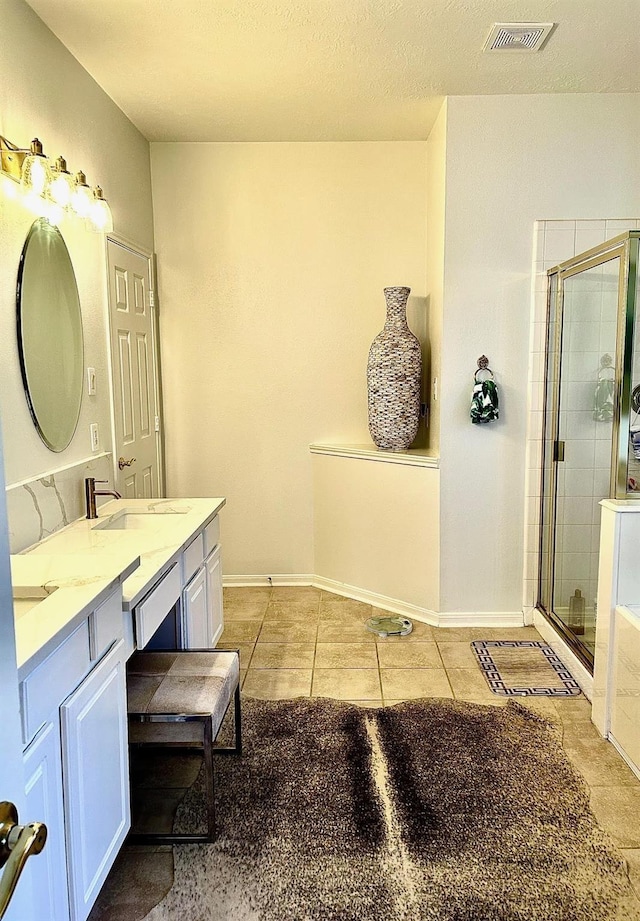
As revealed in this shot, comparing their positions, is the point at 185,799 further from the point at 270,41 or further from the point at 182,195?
the point at 182,195

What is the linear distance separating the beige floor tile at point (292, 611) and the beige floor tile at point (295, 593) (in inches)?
2.7

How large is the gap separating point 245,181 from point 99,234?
1279mm

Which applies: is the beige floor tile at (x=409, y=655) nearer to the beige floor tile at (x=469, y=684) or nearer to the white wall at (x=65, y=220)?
the beige floor tile at (x=469, y=684)

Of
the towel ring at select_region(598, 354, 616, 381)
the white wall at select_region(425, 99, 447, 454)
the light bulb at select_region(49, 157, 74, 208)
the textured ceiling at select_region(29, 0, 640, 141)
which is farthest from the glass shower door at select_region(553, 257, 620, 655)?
the light bulb at select_region(49, 157, 74, 208)

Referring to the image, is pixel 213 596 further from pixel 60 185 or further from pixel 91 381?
pixel 60 185

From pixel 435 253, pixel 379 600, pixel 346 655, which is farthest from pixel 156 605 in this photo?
pixel 435 253

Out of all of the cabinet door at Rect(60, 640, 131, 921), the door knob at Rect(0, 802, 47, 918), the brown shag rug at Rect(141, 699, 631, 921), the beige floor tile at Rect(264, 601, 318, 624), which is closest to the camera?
the door knob at Rect(0, 802, 47, 918)

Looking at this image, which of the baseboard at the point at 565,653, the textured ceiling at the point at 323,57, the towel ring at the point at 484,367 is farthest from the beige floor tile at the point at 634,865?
the textured ceiling at the point at 323,57

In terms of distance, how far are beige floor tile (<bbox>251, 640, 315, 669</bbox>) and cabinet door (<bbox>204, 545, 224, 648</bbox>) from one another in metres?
0.31

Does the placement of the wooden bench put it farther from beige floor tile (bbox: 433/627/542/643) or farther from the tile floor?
beige floor tile (bbox: 433/627/542/643)

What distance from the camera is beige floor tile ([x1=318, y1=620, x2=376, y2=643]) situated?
142 inches

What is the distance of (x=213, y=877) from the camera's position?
6.37ft

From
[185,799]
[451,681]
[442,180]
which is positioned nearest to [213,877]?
[185,799]

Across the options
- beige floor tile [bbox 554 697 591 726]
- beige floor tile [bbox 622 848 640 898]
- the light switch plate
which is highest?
the light switch plate
